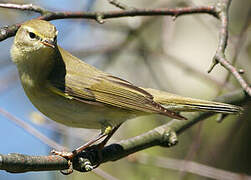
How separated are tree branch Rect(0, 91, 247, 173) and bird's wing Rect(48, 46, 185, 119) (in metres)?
0.26

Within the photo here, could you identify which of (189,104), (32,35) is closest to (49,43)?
(32,35)

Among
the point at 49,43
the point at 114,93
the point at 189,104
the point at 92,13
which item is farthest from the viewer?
the point at 114,93

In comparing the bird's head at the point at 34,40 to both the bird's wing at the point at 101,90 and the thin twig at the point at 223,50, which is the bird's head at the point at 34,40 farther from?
the thin twig at the point at 223,50

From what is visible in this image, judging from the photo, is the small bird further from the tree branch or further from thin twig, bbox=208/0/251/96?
thin twig, bbox=208/0/251/96

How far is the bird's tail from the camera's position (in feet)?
10.5

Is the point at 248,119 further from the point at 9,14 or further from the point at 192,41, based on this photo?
the point at 9,14

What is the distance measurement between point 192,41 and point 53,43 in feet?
11.1

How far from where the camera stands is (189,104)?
11.0 ft

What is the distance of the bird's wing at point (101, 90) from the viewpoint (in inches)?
133

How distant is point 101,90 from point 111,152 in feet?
2.00

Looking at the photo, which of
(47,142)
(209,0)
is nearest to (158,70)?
(209,0)

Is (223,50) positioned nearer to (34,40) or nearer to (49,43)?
(49,43)

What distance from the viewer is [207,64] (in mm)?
5902

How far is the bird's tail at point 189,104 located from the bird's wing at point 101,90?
11 cm
